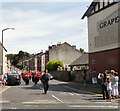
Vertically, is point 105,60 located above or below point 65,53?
below

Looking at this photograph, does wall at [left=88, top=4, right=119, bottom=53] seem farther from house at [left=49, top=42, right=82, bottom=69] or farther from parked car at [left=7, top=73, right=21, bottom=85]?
house at [left=49, top=42, right=82, bottom=69]

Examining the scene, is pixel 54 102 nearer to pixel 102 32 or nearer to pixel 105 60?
pixel 105 60

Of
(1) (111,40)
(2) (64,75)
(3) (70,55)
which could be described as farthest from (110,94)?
(3) (70,55)

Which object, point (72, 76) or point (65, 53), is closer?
point (72, 76)

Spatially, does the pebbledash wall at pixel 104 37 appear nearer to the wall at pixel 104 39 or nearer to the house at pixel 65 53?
the wall at pixel 104 39

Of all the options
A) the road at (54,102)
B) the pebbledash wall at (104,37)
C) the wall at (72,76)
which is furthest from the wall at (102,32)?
the road at (54,102)

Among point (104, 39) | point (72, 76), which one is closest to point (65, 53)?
point (72, 76)

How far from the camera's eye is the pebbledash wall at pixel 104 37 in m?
36.7

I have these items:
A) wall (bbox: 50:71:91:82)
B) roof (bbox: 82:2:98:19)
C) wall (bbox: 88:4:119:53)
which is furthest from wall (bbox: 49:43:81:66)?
wall (bbox: 88:4:119:53)

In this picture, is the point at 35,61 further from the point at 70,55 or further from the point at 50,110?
the point at 50,110

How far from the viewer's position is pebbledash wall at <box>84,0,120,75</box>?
3669 cm

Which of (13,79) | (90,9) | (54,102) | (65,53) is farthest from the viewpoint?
(65,53)

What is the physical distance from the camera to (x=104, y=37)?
40188 mm

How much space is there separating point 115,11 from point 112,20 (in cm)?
116
